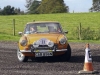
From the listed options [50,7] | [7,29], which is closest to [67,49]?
[7,29]

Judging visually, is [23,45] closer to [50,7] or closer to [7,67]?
[7,67]

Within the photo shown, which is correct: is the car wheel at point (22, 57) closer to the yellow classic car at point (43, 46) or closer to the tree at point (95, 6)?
the yellow classic car at point (43, 46)

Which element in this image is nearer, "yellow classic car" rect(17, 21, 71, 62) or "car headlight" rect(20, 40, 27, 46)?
"yellow classic car" rect(17, 21, 71, 62)

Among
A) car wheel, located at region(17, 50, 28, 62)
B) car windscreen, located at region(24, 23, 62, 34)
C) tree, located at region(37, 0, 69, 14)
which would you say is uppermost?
tree, located at region(37, 0, 69, 14)

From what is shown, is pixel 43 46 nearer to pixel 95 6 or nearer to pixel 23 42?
pixel 23 42

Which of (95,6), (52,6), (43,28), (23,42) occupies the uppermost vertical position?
(95,6)

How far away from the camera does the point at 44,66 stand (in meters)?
13.8

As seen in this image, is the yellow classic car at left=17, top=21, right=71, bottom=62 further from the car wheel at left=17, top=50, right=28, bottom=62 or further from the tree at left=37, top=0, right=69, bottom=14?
the tree at left=37, top=0, right=69, bottom=14

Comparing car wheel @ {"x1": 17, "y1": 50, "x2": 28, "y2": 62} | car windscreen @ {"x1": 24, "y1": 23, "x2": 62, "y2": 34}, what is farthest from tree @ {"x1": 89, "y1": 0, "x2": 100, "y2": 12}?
car wheel @ {"x1": 17, "y1": 50, "x2": 28, "y2": 62}

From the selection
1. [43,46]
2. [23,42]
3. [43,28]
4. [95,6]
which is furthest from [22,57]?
[95,6]

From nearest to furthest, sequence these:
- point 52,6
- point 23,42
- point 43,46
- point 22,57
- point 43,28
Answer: point 43,46 → point 23,42 → point 22,57 → point 43,28 → point 52,6

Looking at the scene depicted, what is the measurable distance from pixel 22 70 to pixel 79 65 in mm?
2237

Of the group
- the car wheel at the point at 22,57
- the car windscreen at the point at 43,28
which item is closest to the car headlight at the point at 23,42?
the car wheel at the point at 22,57

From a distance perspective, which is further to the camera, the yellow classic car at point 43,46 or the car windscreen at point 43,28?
the car windscreen at point 43,28
